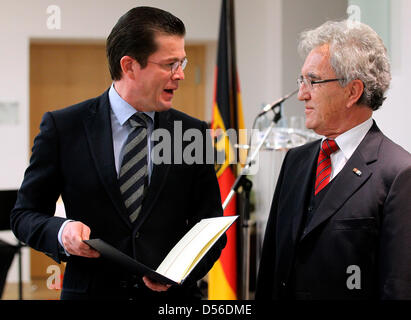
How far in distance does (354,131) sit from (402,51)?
715 mm

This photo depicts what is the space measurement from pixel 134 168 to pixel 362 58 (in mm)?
748

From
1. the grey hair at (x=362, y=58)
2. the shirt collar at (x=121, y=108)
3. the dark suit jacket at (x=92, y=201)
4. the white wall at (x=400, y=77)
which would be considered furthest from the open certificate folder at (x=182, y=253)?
the white wall at (x=400, y=77)

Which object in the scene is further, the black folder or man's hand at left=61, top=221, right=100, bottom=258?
man's hand at left=61, top=221, right=100, bottom=258

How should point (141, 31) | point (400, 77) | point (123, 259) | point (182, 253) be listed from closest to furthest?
point (123, 259)
point (182, 253)
point (141, 31)
point (400, 77)

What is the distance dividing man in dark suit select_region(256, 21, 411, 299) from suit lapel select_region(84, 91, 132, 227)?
523mm

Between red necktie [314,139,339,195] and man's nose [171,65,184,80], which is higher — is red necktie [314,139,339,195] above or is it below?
below

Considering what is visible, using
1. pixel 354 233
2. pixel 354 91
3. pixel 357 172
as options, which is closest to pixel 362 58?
pixel 354 91

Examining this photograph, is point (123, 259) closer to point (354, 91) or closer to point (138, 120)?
point (138, 120)

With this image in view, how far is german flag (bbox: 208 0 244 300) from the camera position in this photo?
350 cm

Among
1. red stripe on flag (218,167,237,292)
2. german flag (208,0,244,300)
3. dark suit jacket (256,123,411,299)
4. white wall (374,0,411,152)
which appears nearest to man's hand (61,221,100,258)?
dark suit jacket (256,123,411,299)

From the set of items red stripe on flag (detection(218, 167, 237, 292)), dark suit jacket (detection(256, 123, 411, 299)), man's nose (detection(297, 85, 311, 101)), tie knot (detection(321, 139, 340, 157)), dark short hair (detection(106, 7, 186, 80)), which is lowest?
red stripe on flag (detection(218, 167, 237, 292))

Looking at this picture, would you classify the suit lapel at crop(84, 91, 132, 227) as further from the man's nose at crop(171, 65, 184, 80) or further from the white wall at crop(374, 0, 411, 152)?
the white wall at crop(374, 0, 411, 152)

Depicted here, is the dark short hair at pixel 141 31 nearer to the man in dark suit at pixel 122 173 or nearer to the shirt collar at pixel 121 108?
the man in dark suit at pixel 122 173

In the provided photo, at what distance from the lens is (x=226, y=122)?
3.55m
